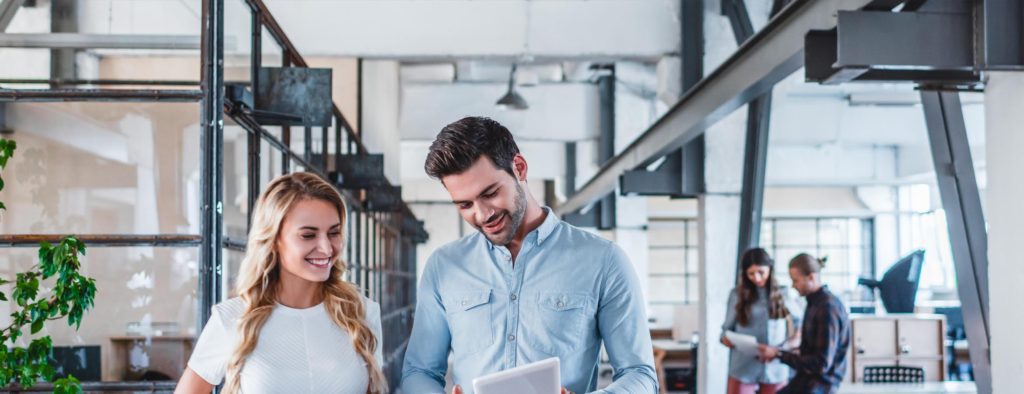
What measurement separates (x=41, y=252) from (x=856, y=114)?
1195 cm

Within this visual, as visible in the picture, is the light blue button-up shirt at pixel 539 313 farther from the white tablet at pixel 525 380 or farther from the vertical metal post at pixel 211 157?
→ the vertical metal post at pixel 211 157

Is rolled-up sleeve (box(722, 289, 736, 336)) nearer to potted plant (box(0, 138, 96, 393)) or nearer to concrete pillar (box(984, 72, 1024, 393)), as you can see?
concrete pillar (box(984, 72, 1024, 393))

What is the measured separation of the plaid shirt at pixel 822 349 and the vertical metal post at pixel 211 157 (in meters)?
3.01

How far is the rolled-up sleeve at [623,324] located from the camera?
7.14ft

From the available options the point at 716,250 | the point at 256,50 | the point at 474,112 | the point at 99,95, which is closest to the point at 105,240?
the point at 99,95

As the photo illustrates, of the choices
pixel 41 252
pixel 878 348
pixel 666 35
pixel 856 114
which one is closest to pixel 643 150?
pixel 666 35

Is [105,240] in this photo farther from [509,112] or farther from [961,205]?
[509,112]

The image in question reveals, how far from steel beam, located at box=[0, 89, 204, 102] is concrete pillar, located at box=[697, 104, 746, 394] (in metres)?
4.99

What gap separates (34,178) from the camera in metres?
4.19

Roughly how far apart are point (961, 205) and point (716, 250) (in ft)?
11.3

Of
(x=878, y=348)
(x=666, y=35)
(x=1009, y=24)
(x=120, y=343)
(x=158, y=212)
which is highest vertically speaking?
(x=666, y=35)

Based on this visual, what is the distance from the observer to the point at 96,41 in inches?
201

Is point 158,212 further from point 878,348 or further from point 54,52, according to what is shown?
point 878,348

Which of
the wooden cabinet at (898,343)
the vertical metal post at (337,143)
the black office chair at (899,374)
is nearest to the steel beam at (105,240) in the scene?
the vertical metal post at (337,143)
